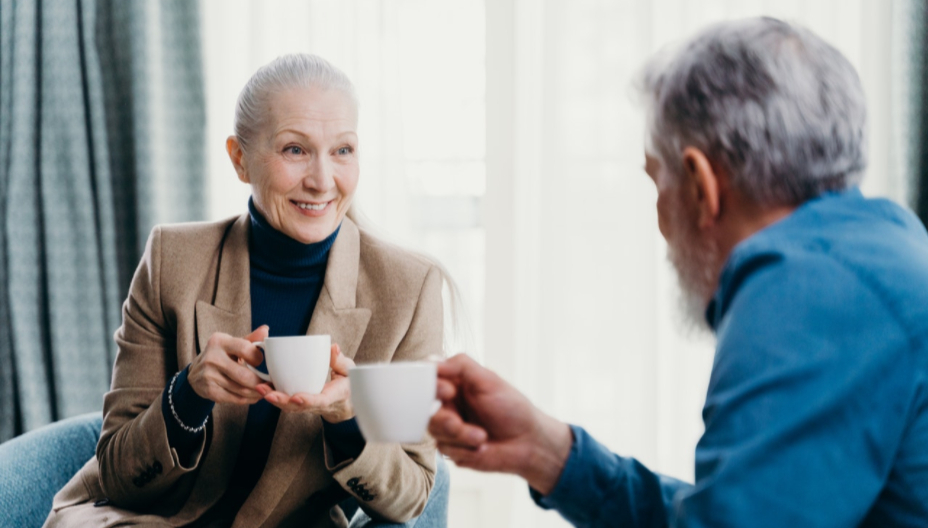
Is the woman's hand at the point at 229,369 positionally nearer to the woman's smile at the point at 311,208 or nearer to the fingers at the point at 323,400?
the fingers at the point at 323,400

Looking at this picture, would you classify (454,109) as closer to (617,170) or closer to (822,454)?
(617,170)

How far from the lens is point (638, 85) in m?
0.99

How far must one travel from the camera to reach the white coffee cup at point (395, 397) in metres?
0.88

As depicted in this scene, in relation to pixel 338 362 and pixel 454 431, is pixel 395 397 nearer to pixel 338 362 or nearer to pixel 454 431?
pixel 454 431

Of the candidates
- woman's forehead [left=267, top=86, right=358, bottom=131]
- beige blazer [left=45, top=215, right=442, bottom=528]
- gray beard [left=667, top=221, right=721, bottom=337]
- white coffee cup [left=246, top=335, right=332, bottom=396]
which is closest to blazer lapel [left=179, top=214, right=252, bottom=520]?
beige blazer [left=45, top=215, right=442, bottom=528]

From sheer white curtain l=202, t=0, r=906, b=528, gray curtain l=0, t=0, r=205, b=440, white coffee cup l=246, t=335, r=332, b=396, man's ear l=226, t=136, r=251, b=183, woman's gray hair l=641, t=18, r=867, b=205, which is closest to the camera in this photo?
woman's gray hair l=641, t=18, r=867, b=205

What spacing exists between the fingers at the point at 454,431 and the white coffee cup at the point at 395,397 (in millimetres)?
13

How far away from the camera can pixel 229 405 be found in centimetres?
151

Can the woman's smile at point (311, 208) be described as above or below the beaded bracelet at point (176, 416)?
above

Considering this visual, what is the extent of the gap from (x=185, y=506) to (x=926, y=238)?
126 cm

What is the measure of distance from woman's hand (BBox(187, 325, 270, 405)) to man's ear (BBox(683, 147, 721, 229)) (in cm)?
67

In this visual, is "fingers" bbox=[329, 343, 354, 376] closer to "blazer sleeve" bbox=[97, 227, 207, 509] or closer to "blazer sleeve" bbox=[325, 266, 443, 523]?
"blazer sleeve" bbox=[325, 266, 443, 523]

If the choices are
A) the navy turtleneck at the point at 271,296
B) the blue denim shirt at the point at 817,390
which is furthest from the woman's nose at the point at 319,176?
the blue denim shirt at the point at 817,390

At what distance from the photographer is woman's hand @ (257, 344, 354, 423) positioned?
119cm
